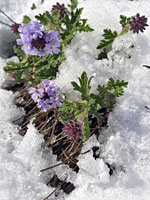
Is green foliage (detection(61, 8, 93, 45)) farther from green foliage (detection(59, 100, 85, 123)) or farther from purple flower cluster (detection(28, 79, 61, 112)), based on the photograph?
green foliage (detection(59, 100, 85, 123))

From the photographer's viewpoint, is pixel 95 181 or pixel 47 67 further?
pixel 47 67

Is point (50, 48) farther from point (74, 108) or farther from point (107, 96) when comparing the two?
point (107, 96)

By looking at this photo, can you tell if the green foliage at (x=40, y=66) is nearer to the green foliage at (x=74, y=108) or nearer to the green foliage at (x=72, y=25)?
the green foliage at (x=72, y=25)

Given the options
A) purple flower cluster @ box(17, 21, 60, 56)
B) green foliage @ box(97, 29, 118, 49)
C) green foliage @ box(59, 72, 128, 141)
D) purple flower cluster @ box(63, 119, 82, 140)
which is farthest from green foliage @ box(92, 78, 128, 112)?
purple flower cluster @ box(17, 21, 60, 56)

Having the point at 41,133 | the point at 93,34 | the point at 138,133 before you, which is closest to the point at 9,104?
the point at 41,133

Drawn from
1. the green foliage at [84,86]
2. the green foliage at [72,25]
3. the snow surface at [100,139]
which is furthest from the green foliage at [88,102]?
the green foliage at [72,25]

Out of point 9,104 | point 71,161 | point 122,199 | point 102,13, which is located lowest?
point 122,199

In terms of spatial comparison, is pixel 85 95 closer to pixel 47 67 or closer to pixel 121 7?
pixel 47 67
